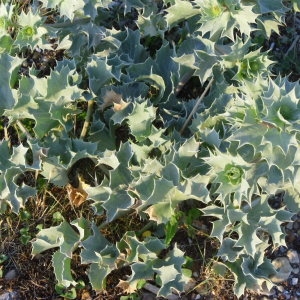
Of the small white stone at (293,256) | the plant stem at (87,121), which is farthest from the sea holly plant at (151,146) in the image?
the small white stone at (293,256)

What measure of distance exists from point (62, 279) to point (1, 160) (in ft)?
1.80

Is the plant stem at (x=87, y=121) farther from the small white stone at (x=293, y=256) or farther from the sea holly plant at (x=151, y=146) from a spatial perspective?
the small white stone at (x=293, y=256)

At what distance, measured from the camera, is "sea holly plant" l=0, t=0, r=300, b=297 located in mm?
A: 2260

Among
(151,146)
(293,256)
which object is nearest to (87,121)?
(151,146)

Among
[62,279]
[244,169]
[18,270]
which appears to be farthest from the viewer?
[18,270]

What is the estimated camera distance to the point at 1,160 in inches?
96.3

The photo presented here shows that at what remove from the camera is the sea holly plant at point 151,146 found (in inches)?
89.0

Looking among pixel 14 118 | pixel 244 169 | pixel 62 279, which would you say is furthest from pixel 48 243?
pixel 244 169

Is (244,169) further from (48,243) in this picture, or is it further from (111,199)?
(48,243)

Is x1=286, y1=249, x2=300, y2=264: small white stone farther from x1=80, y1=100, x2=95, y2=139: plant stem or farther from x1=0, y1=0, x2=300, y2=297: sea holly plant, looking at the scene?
x1=80, y1=100, x2=95, y2=139: plant stem

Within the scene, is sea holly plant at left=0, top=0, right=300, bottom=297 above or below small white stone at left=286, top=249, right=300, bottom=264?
above

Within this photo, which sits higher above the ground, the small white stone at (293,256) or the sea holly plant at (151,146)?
the sea holly plant at (151,146)

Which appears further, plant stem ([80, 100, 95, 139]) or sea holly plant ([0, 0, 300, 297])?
plant stem ([80, 100, 95, 139])

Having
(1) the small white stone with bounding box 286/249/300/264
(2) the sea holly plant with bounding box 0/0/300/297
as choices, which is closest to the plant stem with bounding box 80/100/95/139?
(2) the sea holly plant with bounding box 0/0/300/297
